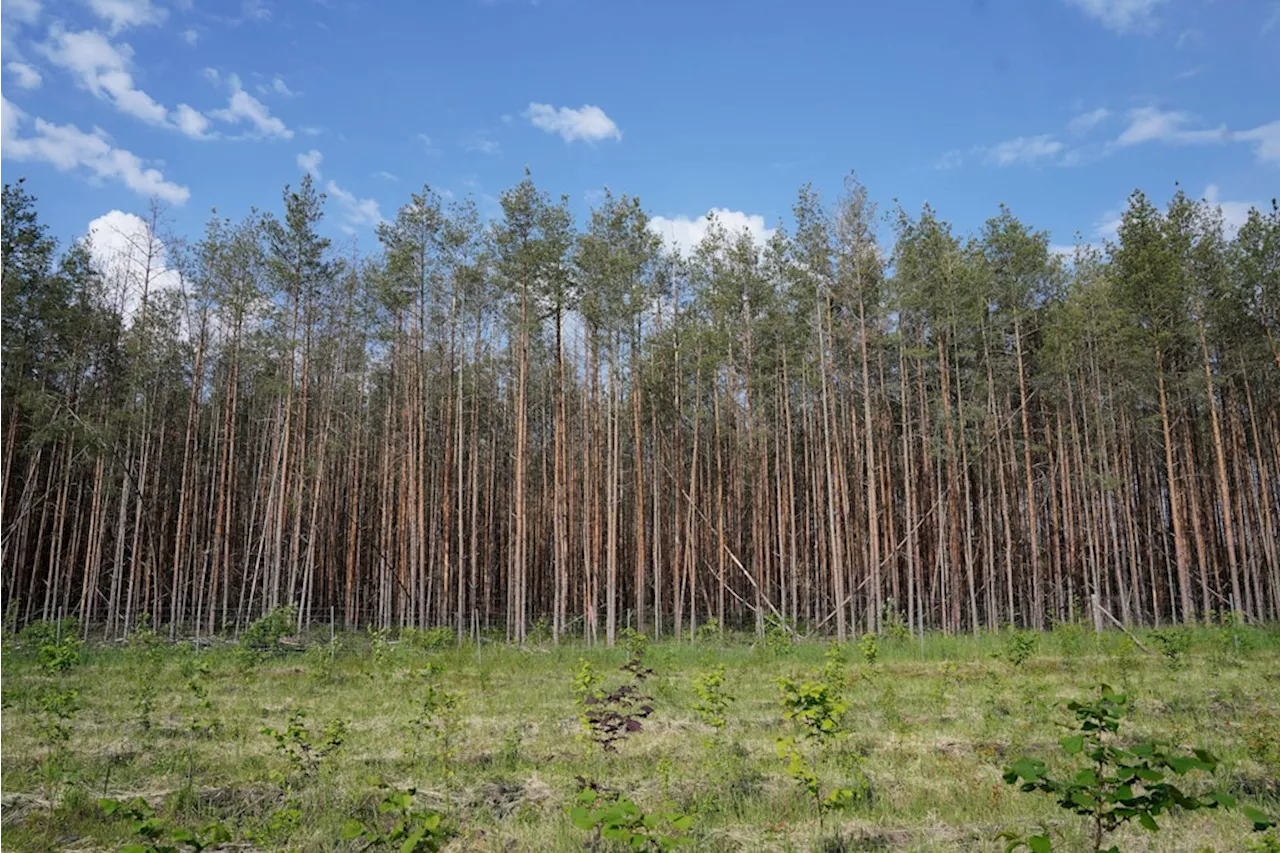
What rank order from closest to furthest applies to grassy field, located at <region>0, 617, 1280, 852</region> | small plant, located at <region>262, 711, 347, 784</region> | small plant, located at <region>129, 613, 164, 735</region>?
grassy field, located at <region>0, 617, 1280, 852</region> → small plant, located at <region>262, 711, 347, 784</region> → small plant, located at <region>129, 613, 164, 735</region>

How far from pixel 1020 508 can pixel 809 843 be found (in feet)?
80.9

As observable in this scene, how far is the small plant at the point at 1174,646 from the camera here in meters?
11.2

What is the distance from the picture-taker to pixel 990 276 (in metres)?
21.2

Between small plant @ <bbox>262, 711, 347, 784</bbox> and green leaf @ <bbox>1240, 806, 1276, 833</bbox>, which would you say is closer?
green leaf @ <bbox>1240, 806, 1276, 833</bbox>

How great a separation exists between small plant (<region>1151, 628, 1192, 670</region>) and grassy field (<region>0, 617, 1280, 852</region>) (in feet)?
0.20

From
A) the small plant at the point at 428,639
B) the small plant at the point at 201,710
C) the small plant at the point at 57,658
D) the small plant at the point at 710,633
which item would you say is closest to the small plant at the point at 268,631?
the small plant at the point at 428,639

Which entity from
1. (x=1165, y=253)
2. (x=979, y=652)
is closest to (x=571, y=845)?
(x=979, y=652)

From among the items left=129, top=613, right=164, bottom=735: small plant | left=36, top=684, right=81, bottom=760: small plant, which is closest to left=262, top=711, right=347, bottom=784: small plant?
left=36, top=684, right=81, bottom=760: small plant

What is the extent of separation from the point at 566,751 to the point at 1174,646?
10.9 metres

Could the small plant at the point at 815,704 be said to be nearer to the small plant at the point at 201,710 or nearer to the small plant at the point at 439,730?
the small plant at the point at 439,730

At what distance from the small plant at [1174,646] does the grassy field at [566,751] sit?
62 millimetres

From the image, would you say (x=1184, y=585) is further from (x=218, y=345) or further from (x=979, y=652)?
(x=218, y=345)

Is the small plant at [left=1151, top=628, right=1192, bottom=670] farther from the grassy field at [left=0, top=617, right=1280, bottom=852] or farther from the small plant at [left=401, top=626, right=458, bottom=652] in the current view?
the small plant at [left=401, top=626, right=458, bottom=652]

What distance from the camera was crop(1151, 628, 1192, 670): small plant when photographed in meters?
11.2
